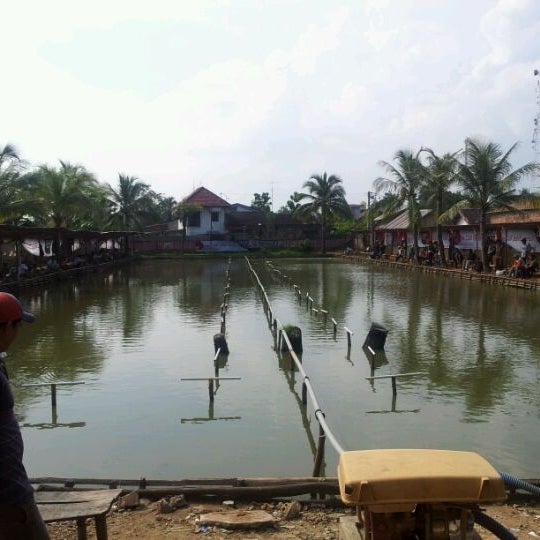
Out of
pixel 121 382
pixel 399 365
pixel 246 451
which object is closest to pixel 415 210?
pixel 399 365

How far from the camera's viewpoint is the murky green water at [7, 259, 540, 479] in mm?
7637

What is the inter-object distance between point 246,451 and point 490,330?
10.4 metres

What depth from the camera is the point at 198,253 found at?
5459 centimetres

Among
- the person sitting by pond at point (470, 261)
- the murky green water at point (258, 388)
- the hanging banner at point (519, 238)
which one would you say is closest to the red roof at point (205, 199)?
the person sitting by pond at point (470, 261)

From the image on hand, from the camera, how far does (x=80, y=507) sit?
4211 millimetres

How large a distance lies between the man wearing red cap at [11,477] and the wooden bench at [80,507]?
1142 mm

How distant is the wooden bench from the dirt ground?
0.57m

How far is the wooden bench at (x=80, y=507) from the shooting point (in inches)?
160

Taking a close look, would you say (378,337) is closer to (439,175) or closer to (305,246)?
(439,175)

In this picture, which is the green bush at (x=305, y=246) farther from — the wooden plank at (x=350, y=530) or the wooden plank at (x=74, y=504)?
the wooden plank at (x=350, y=530)

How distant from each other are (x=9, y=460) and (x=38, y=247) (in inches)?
1195

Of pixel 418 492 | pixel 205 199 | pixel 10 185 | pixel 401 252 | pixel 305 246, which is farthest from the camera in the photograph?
pixel 205 199

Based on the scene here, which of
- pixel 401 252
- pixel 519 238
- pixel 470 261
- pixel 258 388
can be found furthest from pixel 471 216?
pixel 258 388

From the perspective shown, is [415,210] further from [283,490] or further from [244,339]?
[283,490]
